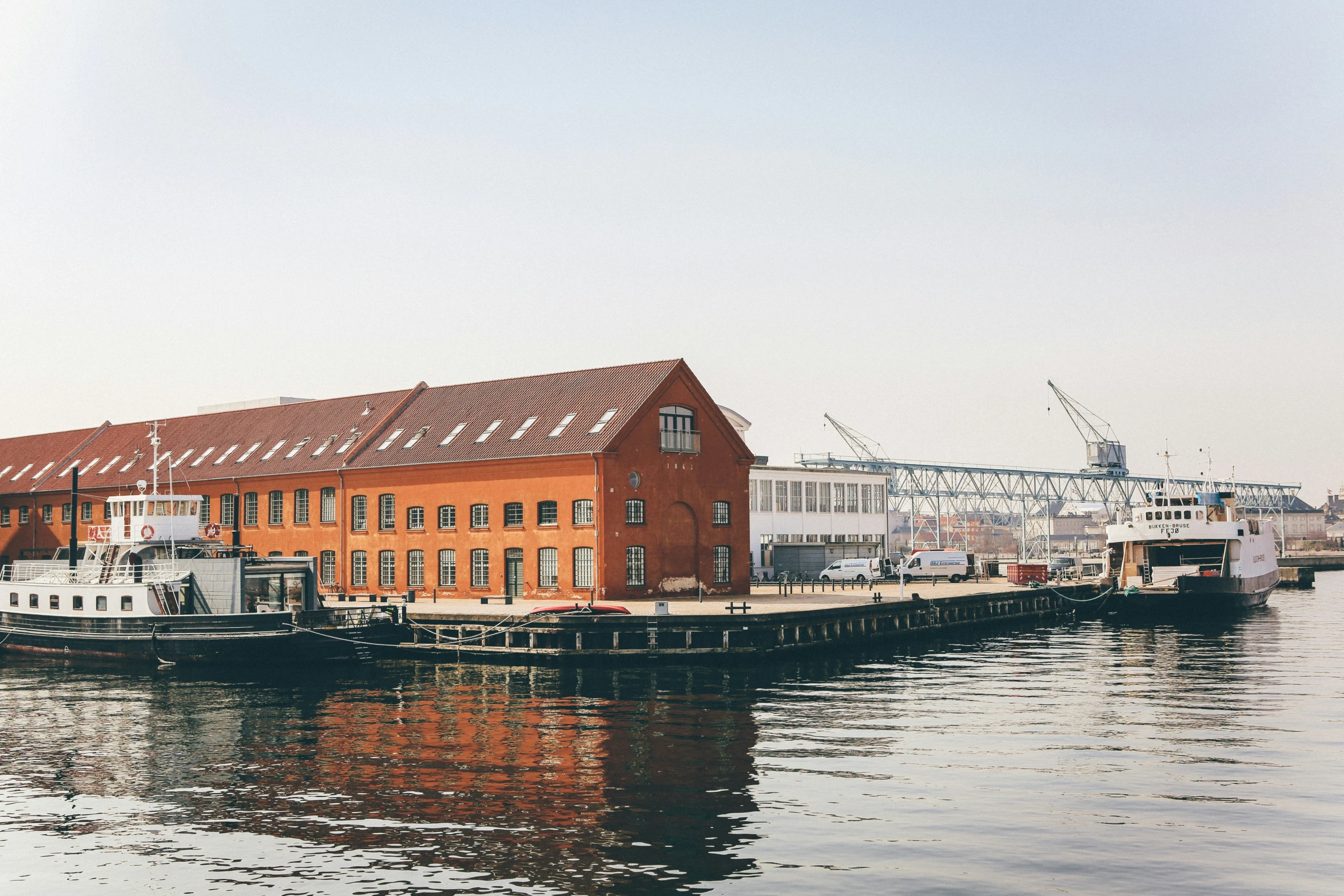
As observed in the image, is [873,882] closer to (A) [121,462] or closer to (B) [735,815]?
(B) [735,815]

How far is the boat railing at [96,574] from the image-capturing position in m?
44.6

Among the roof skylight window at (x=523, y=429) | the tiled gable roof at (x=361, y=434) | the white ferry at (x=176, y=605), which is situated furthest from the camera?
the roof skylight window at (x=523, y=429)

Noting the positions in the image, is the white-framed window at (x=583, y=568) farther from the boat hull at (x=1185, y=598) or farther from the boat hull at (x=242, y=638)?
the boat hull at (x=1185, y=598)

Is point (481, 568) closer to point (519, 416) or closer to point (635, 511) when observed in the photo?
point (519, 416)

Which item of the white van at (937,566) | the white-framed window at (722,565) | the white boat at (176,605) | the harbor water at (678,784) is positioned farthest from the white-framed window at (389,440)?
the white van at (937,566)

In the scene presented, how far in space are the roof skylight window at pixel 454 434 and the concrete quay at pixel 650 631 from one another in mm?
9491

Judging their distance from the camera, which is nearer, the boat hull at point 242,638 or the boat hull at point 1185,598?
the boat hull at point 242,638

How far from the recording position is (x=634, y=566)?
179 feet

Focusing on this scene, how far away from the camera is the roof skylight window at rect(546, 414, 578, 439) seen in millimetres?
56500

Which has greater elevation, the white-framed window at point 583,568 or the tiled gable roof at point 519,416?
the tiled gable roof at point 519,416

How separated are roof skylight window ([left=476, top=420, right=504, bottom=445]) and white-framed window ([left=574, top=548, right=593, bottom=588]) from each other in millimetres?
8758

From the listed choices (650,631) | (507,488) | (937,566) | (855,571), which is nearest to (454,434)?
(507,488)

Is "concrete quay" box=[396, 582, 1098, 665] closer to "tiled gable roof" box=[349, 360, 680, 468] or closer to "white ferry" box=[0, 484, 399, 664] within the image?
"white ferry" box=[0, 484, 399, 664]

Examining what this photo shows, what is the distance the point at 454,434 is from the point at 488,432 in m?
2.57
